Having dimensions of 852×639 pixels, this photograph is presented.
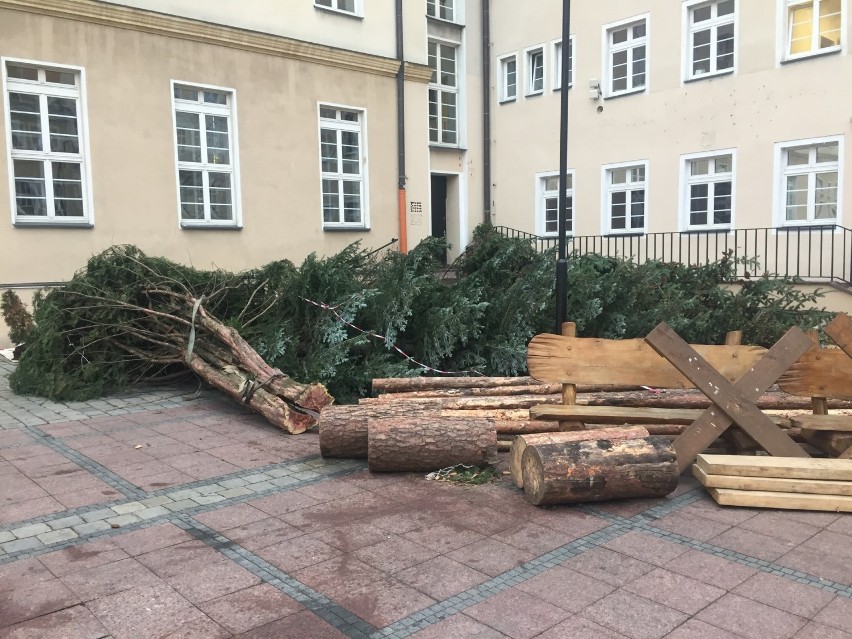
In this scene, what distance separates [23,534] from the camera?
4621 mm

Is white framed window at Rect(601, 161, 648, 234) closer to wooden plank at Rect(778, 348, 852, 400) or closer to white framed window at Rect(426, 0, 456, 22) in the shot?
white framed window at Rect(426, 0, 456, 22)

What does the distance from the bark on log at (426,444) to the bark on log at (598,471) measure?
67 centimetres

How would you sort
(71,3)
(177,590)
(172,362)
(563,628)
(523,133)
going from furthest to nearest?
(523,133)
(71,3)
(172,362)
(177,590)
(563,628)

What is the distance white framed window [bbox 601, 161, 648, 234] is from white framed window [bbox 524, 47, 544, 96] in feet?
11.2

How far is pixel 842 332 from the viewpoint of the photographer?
18.9 ft

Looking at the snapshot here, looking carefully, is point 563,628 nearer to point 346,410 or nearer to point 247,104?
point 346,410

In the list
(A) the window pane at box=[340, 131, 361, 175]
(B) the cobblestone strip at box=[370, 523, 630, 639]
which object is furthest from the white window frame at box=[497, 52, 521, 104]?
(B) the cobblestone strip at box=[370, 523, 630, 639]

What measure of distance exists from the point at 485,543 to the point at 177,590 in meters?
1.74

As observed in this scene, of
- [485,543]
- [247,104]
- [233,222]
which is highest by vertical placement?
[247,104]

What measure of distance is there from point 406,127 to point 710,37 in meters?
7.30

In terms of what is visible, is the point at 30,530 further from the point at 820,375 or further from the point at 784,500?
the point at 820,375

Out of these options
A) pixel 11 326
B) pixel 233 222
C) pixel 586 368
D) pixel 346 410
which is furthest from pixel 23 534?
pixel 233 222

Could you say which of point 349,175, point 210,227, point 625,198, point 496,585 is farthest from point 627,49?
point 496,585

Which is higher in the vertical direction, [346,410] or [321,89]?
[321,89]
